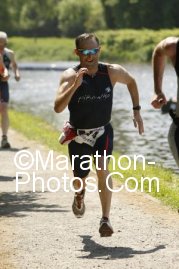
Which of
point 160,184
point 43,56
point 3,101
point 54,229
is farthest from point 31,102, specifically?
point 43,56

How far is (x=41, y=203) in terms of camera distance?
34.5ft

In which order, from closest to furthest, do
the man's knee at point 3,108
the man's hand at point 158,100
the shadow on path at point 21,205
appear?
the man's hand at point 158,100 → the shadow on path at point 21,205 → the man's knee at point 3,108

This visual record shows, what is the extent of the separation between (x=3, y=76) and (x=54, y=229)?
9.73ft

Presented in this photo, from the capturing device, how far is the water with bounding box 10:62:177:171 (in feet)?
65.7


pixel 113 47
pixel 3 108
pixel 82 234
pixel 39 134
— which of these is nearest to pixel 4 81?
pixel 3 108

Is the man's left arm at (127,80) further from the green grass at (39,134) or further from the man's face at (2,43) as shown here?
the green grass at (39,134)

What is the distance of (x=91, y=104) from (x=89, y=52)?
498 millimetres

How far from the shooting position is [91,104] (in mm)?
8062

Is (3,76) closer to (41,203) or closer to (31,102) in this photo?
(41,203)

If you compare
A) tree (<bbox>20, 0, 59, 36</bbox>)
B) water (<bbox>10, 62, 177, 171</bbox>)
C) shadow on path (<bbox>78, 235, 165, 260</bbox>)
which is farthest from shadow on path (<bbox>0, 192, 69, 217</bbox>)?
tree (<bbox>20, 0, 59, 36</bbox>)

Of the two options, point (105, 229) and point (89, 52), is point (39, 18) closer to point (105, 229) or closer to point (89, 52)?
point (89, 52)

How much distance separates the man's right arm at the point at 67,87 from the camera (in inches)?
306

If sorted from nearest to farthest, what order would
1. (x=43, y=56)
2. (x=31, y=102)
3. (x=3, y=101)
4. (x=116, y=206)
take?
(x=116, y=206), (x=3, y=101), (x=31, y=102), (x=43, y=56)

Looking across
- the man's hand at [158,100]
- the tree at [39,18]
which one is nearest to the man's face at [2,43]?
the man's hand at [158,100]
